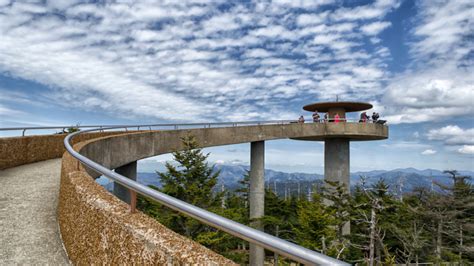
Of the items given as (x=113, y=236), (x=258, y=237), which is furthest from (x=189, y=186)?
(x=258, y=237)

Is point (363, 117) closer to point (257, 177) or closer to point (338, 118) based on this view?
point (338, 118)

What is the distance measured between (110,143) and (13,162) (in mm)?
3689

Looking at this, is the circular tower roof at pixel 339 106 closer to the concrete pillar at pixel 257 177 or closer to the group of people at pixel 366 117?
the group of people at pixel 366 117

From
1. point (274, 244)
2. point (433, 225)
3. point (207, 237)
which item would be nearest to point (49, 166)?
point (207, 237)

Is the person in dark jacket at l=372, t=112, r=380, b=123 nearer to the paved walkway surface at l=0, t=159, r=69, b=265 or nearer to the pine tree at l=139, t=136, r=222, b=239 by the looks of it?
the pine tree at l=139, t=136, r=222, b=239

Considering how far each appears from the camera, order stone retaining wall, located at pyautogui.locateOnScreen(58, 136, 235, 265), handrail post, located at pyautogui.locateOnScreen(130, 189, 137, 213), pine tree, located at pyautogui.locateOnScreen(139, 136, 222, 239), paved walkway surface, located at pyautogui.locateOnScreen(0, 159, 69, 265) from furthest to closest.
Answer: pine tree, located at pyautogui.locateOnScreen(139, 136, 222, 239) < paved walkway surface, located at pyautogui.locateOnScreen(0, 159, 69, 265) < handrail post, located at pyautogui.locateOnScreen(130, 189, 137, 213) < stone retaining wall, located at pyautogui.locateOnScreen(58, 136, 235, 265)

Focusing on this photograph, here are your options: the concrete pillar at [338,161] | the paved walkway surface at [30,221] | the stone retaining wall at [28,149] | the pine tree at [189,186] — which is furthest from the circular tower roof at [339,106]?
the paved walkway surface at [30,221]

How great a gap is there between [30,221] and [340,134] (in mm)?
26341

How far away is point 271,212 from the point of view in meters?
41.7

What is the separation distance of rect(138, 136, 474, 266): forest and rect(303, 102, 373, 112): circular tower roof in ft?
25.0

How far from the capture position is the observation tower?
28.9m

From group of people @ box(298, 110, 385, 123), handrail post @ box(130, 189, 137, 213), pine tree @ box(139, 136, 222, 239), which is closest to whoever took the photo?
handrail post @ box(130, 189, 137, 213)

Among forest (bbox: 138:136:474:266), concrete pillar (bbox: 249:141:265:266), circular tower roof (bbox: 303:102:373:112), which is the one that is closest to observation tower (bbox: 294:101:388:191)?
circular tower roof (bbox: 303:102:373:112)

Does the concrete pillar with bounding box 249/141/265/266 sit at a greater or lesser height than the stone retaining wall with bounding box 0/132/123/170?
lesser
